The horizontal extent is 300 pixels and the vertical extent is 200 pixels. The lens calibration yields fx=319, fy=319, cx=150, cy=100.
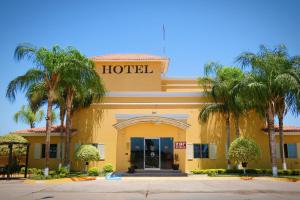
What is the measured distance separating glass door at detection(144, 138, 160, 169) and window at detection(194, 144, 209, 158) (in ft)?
10.1

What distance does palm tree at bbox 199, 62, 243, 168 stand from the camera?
78.2ft

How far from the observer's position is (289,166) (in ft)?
A: 83.6

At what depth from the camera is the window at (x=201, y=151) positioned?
25.6 meters

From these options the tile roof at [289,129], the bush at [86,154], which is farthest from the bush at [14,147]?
the tile roof at [289,129]

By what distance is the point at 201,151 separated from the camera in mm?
25656

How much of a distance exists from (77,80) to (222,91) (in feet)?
35.4

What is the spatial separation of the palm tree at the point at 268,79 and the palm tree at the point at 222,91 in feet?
6.06

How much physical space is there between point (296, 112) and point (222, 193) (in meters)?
11.3

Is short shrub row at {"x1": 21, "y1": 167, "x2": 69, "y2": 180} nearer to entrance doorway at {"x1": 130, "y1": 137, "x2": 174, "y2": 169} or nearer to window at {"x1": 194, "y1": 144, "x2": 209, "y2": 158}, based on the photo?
entrance doorway at {"x1": 130, "y1": 137, "x2": 174, "y2": 169}

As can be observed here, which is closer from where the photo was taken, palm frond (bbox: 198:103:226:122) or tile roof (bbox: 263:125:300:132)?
palm frond (bbox: 198:103:226:122)

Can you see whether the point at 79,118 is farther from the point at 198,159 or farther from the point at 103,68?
the point at 198,159

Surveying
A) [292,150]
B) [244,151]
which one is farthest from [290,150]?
[244,151]

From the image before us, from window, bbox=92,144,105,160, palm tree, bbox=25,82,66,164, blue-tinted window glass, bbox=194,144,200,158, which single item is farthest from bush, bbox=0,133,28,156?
blue-tinted window glass, bbox=194,144,200,158

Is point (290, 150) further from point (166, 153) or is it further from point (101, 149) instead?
point (101, 149)
